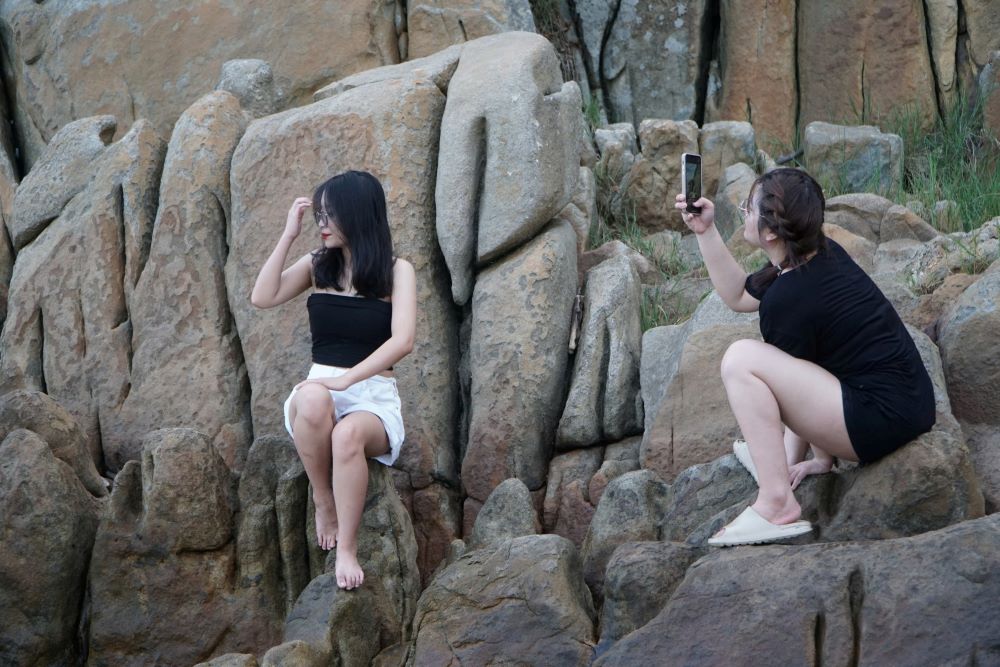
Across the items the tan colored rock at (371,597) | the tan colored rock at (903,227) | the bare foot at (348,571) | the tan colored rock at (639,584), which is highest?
the tan colored rock at (903,227)

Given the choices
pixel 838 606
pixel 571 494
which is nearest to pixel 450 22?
pixel 571 494

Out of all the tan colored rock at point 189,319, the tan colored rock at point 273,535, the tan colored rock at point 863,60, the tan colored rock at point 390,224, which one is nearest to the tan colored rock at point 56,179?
the tan colored rock at point 189,319

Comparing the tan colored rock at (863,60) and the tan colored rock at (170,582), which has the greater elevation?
the tan colored rock at (863,60)

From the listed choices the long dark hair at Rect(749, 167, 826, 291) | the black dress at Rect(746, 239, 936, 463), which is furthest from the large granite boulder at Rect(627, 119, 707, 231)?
the black dress at Rect(746, 239, 936, 463)

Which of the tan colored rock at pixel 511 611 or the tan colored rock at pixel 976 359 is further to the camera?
the tan colored rock at pixel 976 359

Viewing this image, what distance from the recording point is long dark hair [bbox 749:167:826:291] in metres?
4.78

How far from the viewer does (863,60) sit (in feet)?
35.6

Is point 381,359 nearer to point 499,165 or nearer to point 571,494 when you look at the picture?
point 571,494

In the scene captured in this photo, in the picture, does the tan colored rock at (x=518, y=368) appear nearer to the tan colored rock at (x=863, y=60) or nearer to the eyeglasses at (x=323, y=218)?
the eyeglasses at (x=323, y=218)

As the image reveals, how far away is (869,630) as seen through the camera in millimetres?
4359

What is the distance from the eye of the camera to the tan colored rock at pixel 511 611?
5.03 meters

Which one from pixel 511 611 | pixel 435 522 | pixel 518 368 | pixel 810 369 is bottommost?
pixel 435 522

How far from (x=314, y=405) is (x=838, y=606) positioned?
2162mm

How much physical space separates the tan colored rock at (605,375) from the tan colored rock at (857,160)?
10.7ft
